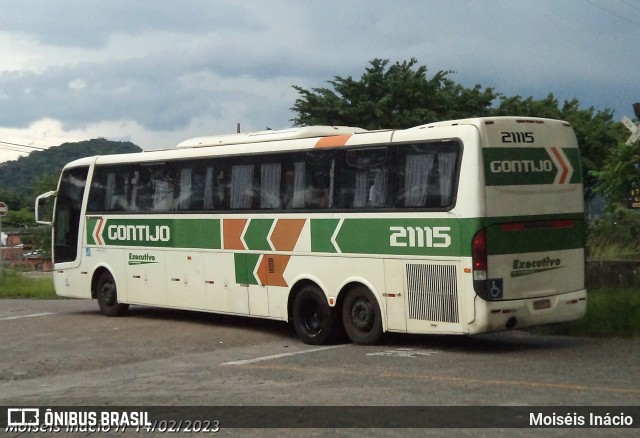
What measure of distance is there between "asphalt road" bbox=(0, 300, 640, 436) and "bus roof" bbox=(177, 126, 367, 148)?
10.5ft

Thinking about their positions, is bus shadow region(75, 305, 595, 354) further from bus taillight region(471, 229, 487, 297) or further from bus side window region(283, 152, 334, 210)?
bus side window region(283, 152, 334, 210)

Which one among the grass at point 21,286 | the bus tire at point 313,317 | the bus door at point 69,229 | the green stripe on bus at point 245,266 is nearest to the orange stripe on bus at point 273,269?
the green stripe on bus at point 245,266

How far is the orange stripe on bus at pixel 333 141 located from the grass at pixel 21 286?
16520mm

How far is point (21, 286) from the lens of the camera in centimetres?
3384

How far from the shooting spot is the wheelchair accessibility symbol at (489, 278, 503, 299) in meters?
14.1

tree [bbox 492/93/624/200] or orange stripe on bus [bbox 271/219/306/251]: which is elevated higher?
tree [bbox 492/93/624/200]

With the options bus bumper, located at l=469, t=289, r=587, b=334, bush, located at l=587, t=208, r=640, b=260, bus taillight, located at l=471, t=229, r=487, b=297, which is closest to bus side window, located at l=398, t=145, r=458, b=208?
bus taillight, located at l=471, t=229, r=487, b=297

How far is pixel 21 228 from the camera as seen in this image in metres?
85.6

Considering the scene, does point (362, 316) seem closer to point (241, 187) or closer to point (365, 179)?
point (365, 179)

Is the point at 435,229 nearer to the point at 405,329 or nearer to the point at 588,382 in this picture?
the point at 405,329

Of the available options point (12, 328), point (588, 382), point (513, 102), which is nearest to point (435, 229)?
point (588, 382)

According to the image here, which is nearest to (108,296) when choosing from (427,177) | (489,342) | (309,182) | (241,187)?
(241,187)

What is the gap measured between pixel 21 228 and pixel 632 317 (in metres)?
74.5

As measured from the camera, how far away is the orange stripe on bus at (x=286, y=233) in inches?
657
